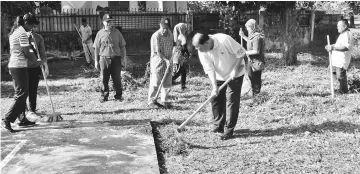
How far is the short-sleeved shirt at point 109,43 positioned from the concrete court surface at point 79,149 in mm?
2018

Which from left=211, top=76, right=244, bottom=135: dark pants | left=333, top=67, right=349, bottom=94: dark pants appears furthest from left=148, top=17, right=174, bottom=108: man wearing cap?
left=333, top=67, right=349, bottom=94: dark pants

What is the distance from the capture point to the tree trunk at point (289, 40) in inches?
552

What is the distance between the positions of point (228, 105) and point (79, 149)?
224 cm

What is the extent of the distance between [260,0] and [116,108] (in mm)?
6982

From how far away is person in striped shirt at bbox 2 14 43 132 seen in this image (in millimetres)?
6586

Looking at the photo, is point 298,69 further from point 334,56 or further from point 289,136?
point 289,136

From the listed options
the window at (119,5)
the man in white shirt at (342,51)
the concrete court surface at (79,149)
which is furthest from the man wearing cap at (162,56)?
the window at (119,5)

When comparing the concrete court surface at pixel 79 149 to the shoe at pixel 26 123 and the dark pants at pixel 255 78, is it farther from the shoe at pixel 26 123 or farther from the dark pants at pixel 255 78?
the dark pants at pixel 255 78

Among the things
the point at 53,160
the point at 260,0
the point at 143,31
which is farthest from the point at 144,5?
the point at 53,160

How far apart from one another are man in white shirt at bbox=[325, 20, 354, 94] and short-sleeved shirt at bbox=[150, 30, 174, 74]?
3.41 metres

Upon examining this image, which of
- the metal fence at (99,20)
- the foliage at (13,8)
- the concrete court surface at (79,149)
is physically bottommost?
the concrete court surface at (79,149)

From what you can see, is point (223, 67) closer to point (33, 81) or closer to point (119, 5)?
point (33, 81)

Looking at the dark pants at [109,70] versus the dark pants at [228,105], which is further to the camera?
the dark pants at [109,70]

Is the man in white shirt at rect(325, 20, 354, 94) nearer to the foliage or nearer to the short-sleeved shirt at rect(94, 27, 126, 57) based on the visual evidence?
the short-sleeved shirt at rect(94, 27, 126, 57)
